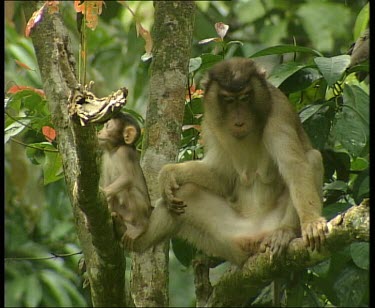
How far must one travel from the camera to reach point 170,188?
5543 millimetres

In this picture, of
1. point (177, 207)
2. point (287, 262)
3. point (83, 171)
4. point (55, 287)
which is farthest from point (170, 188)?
point (55, 287)

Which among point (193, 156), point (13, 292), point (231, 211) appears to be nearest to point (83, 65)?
point (231, 211)

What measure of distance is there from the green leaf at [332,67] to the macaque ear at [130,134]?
139cm

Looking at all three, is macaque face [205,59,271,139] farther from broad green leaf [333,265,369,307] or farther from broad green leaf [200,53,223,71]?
broad green leaf [333,265,369,307]

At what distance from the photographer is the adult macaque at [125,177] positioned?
567 centimetres

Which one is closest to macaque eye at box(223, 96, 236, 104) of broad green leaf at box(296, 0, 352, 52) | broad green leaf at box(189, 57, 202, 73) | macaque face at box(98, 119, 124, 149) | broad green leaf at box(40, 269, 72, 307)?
broad green leaf at box(189, 57, 202, 73)

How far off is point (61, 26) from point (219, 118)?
3.77 feet

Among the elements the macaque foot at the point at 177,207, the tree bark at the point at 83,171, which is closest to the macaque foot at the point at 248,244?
the macaque foot at the point at 177,207

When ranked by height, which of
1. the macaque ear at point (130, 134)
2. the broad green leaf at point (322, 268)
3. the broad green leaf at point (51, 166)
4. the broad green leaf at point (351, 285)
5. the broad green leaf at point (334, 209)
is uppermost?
the macaque ear at point (130, 134)

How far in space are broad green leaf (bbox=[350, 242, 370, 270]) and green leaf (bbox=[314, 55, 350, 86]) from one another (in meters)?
0.99

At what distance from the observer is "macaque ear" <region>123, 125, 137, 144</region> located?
20.1 ft

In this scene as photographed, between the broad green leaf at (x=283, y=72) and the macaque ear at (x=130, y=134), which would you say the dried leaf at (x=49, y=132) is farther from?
the broad green leaf at (x=283, y=72)

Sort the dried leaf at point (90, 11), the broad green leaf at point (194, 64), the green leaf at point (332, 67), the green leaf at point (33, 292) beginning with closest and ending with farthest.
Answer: the dried leaf at point (90, 11) → the green leaf at point (332, 67) → the broad green leaf at point (194, 64) → the green leaf at point (33, 292)

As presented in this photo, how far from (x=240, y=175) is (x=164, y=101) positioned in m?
0.70
